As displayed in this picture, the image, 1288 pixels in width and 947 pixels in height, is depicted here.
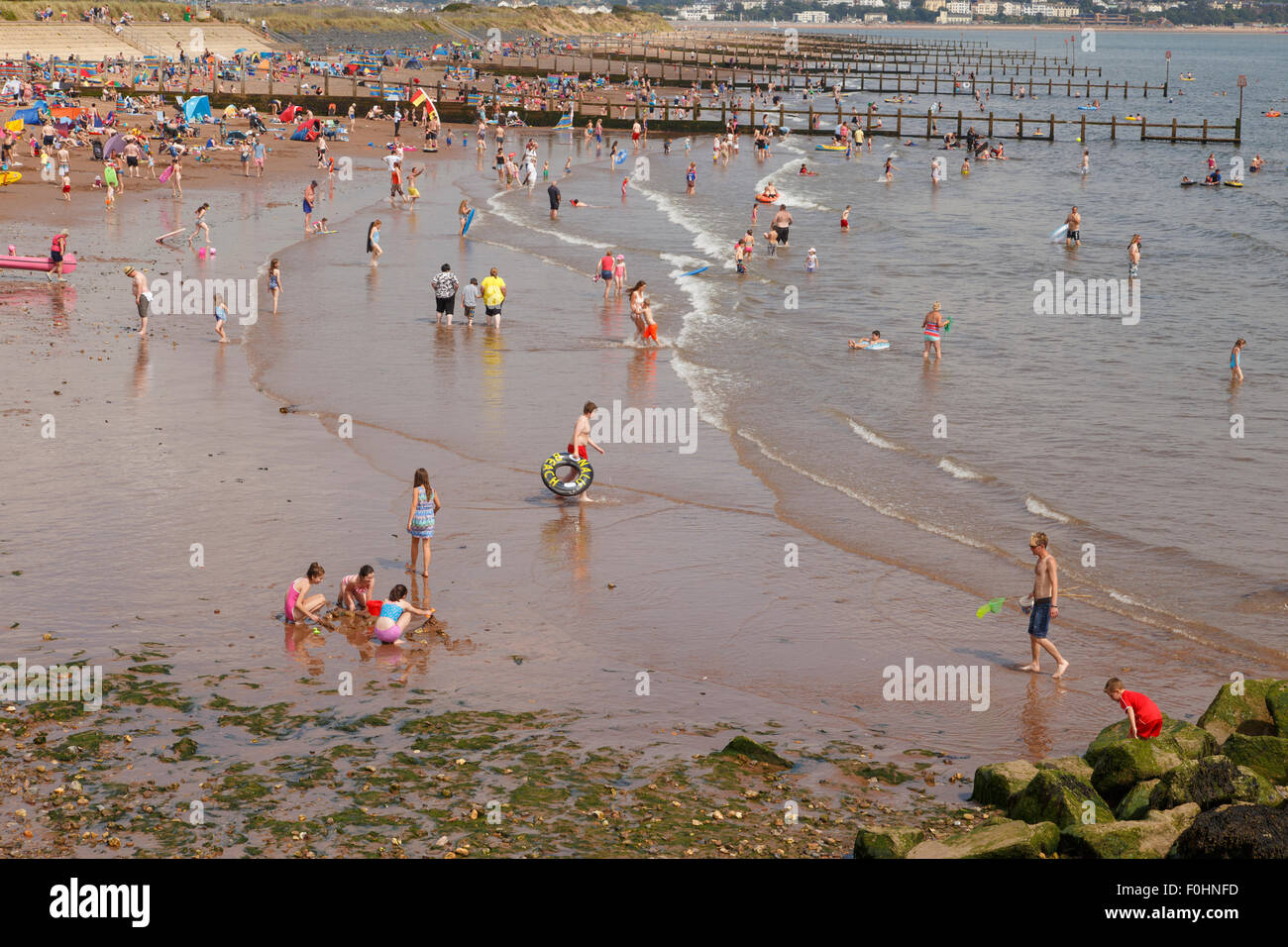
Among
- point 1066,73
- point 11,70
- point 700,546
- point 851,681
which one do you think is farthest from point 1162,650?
point 1066,73

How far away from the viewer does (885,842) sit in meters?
8.51

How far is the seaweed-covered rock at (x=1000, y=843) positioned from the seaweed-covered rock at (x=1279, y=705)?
301 cm

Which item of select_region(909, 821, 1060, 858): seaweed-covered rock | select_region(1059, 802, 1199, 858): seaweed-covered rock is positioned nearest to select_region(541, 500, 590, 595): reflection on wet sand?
select_region(909, 821, 1060, 858): seaweed-covered rock

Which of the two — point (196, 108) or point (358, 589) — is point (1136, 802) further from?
point (196, 108)

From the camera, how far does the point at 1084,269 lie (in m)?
40.4

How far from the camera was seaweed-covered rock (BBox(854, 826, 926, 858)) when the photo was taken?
27.6 ft

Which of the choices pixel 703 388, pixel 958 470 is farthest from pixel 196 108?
pixel 958 470

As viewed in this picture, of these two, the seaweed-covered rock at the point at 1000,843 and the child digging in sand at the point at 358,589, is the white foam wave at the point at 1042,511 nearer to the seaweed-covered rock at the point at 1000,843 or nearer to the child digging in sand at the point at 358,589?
the child digging in sand at the point at 358,589

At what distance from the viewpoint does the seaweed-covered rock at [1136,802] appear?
368 inches

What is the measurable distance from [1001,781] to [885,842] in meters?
1.96

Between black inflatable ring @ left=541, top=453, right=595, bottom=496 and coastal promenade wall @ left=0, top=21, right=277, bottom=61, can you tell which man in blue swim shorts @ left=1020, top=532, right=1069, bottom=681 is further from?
Answer: coastal promenade wall @ left=0, top=21, right=277, bottom=61

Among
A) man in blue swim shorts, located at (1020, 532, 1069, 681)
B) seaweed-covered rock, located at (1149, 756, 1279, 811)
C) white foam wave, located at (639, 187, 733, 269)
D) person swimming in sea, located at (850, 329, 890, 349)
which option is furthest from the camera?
white foam wave, located at (639, 187, 733, 269)

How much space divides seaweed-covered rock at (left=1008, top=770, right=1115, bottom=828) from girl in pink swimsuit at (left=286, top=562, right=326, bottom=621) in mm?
7345

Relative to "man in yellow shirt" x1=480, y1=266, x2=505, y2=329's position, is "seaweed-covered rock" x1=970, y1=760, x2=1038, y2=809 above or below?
below
